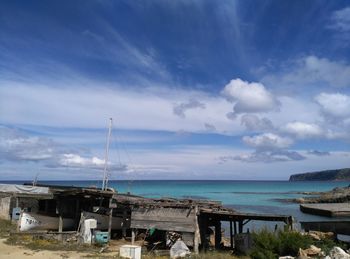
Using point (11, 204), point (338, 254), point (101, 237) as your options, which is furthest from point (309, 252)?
point (11, 204)

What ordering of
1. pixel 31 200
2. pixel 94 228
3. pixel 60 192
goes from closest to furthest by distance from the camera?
pixel 94 228 < pixel 60 192 < pixel 31 200

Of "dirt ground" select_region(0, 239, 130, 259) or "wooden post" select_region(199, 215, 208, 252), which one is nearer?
"dirt ground" select_region(0, 239, 130, 259)

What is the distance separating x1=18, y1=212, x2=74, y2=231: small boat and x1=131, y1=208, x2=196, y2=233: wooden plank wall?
6674 millimetres

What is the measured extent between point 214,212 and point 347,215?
39118 millimetres

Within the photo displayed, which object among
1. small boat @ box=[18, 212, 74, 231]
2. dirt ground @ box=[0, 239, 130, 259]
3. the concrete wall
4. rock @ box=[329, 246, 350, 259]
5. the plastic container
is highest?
the concrete wall

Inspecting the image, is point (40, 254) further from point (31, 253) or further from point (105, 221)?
point (105, 221)

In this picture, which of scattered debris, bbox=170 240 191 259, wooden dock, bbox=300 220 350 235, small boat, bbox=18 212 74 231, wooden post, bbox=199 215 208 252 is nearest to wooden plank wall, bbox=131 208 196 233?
scattered debris, bbox=170 240 191 259

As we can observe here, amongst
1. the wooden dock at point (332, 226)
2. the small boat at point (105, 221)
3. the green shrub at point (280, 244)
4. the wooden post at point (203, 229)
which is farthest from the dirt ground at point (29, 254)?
the wooden dock at point (332, 226)

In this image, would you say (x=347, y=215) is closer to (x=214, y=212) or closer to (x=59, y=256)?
(x=214, y=212)

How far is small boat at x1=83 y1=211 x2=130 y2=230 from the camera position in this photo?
2562 cm

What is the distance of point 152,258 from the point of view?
64.4 ft

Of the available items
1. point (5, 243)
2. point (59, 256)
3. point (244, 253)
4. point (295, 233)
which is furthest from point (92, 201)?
point (295, 233)

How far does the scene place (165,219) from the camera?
22594 mm

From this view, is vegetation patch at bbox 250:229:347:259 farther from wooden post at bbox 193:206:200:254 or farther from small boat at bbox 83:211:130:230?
small boat at bbox 83:211:130:230
